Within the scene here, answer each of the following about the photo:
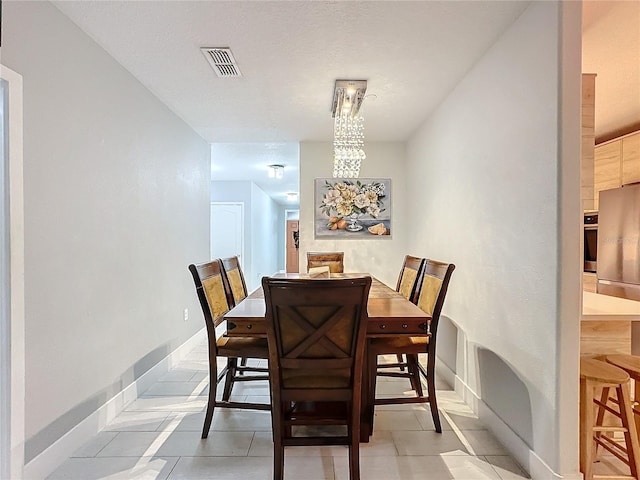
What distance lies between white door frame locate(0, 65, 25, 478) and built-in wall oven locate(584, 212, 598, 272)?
4.59 meters

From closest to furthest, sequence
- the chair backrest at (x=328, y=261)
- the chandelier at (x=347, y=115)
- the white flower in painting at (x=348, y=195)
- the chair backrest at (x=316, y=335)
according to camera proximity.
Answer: the chair backrest at (x=316, y=335)
the chandelier at (x=347, y=115)
the chair backrest at (x=328, y=261)
the white flower in painting at (x=348, y=195)

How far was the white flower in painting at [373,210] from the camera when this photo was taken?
4.65 m

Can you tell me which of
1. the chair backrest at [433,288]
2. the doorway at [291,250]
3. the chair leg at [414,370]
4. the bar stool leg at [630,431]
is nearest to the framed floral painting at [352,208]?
the chair backrest at [433,288]

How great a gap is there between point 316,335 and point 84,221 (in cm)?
155

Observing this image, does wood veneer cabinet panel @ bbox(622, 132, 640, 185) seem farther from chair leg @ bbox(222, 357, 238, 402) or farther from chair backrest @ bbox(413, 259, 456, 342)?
chair leg @ bbox(222, 357, 238, 402)

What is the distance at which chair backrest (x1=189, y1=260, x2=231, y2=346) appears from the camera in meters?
2.19

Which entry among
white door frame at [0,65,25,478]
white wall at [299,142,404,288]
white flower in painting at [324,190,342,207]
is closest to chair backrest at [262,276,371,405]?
white door frame at [0,65,25,478]

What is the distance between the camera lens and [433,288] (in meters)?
2.36

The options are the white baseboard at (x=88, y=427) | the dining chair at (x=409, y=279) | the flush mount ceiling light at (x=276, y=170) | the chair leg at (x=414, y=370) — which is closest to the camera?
the white baseboard at (x=88, y=427)

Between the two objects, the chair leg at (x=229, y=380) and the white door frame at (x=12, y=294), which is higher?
the white door frame at (x=12, y=294)

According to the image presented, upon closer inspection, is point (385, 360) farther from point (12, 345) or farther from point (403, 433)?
point (12, 345)

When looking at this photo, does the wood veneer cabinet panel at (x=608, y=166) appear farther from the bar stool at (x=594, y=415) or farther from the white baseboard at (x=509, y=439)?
the bar stool at (x=594, y=415)

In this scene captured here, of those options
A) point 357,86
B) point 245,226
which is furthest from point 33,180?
point 245,226

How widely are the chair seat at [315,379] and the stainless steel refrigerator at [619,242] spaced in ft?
9.89
